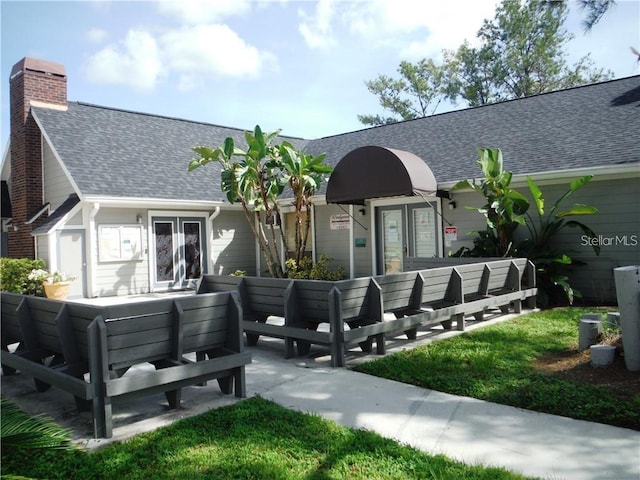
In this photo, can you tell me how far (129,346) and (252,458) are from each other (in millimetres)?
1626

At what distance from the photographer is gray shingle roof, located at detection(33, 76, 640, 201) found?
37.7ft

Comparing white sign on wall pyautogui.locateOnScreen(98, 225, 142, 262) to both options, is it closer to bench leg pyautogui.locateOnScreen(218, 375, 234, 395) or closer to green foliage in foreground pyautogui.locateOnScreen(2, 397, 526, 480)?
bench leg pyautogui.locateOnScreen(218, 375, 234, 395)

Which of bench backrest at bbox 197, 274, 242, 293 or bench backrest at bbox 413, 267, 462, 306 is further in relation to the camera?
bench backrest at bbox 413, 267, 462, 306

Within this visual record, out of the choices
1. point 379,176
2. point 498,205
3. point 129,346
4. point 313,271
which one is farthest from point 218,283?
point 313,271

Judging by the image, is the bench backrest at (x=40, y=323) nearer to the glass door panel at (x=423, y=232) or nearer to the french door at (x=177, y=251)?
the french door at (x=177, y=251)

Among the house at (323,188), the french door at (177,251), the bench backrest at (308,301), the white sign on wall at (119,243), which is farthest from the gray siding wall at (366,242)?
the bench backrest at (308,301)

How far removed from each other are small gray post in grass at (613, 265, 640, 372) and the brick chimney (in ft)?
48.6

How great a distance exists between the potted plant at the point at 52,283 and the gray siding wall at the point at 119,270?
34.2 inches

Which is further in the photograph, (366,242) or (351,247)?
(351,247)

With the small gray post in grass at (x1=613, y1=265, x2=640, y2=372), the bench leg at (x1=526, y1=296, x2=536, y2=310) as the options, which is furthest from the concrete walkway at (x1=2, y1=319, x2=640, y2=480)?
the bench leg at (x1=526, y1=296, x2=536, y2=310)

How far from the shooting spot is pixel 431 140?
15266 millimetres

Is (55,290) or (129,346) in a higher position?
(129,346)

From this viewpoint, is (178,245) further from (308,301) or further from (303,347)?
(308,301)

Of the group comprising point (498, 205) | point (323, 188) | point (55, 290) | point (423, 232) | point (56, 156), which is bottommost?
point (55, 290)
